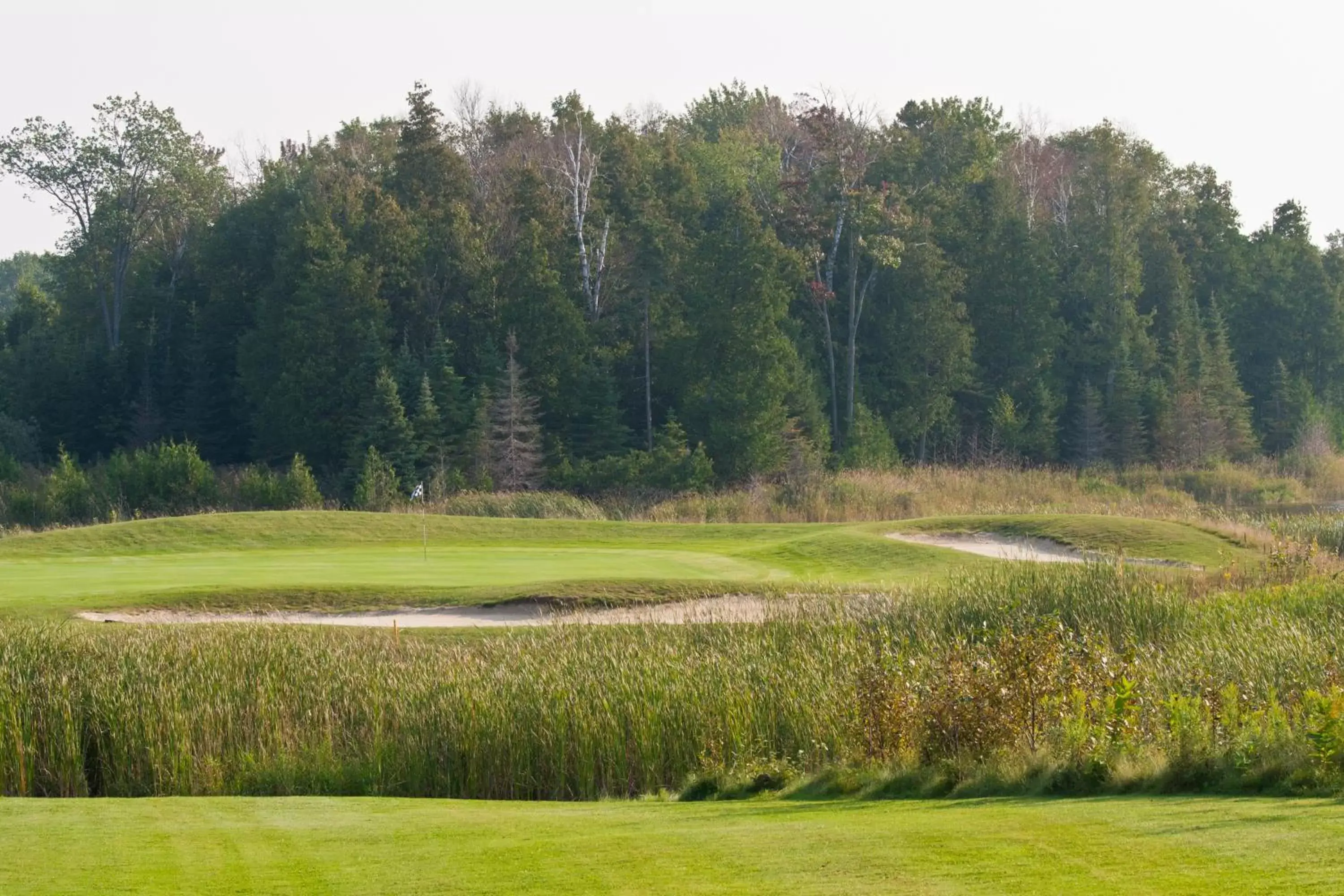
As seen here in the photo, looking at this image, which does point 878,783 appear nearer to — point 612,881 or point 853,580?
point 612,881

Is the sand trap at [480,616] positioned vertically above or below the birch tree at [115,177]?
below

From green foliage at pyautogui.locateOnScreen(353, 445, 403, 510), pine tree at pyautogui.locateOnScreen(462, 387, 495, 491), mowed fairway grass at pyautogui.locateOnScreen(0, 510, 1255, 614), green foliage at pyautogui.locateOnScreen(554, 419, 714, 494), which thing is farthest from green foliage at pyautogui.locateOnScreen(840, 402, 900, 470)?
mowed fairway grass at pyautogui.locateOnScreen(0, 510, 1255, 614)

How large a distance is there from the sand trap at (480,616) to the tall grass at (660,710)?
1.87 metres

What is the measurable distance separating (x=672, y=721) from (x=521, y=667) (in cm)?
234

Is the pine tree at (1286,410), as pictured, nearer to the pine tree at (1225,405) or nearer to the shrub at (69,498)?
the pine tree at (1225,405)

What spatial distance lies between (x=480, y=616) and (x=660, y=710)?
23.0 feet

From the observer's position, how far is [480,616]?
20.6 meters

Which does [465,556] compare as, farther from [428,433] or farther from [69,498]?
[428,433]

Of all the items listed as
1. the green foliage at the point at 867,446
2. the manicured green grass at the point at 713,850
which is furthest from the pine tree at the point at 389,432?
the manicured green grass at the point at 713,850

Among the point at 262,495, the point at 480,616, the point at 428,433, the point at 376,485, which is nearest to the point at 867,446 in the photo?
the point at 428,433

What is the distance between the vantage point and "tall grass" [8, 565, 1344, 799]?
1120cm

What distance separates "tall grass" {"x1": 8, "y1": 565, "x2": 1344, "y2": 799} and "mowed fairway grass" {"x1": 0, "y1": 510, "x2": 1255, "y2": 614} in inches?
147

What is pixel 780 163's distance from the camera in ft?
225

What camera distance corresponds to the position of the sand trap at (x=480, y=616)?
64.8 feet
